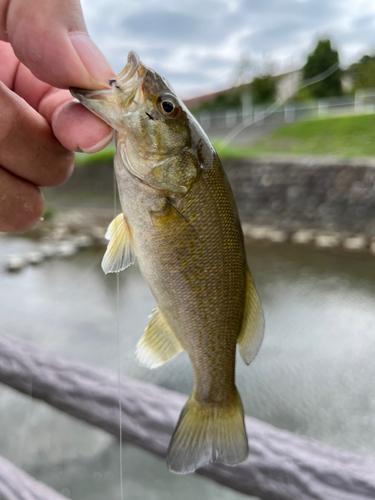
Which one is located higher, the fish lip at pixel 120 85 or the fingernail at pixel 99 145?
the fish lip at pixel 120 85

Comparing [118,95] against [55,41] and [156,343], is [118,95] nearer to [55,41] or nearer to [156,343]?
[55,41]

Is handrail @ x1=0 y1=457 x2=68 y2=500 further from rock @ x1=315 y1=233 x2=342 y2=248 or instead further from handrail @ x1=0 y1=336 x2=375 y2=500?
rock @ x1=315 y1=233 x2=342 y2=248

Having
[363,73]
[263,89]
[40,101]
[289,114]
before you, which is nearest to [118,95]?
[40,101]

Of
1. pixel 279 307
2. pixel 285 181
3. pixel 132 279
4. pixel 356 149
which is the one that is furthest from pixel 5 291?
pixel 356 149

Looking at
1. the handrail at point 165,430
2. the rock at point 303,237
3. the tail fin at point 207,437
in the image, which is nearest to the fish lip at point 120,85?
the tail fin at point 207,437

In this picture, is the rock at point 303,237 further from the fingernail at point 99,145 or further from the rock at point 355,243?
the fingernail at point 99,145

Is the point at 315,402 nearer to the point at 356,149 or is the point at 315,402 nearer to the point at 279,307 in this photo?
the point at 279,307
